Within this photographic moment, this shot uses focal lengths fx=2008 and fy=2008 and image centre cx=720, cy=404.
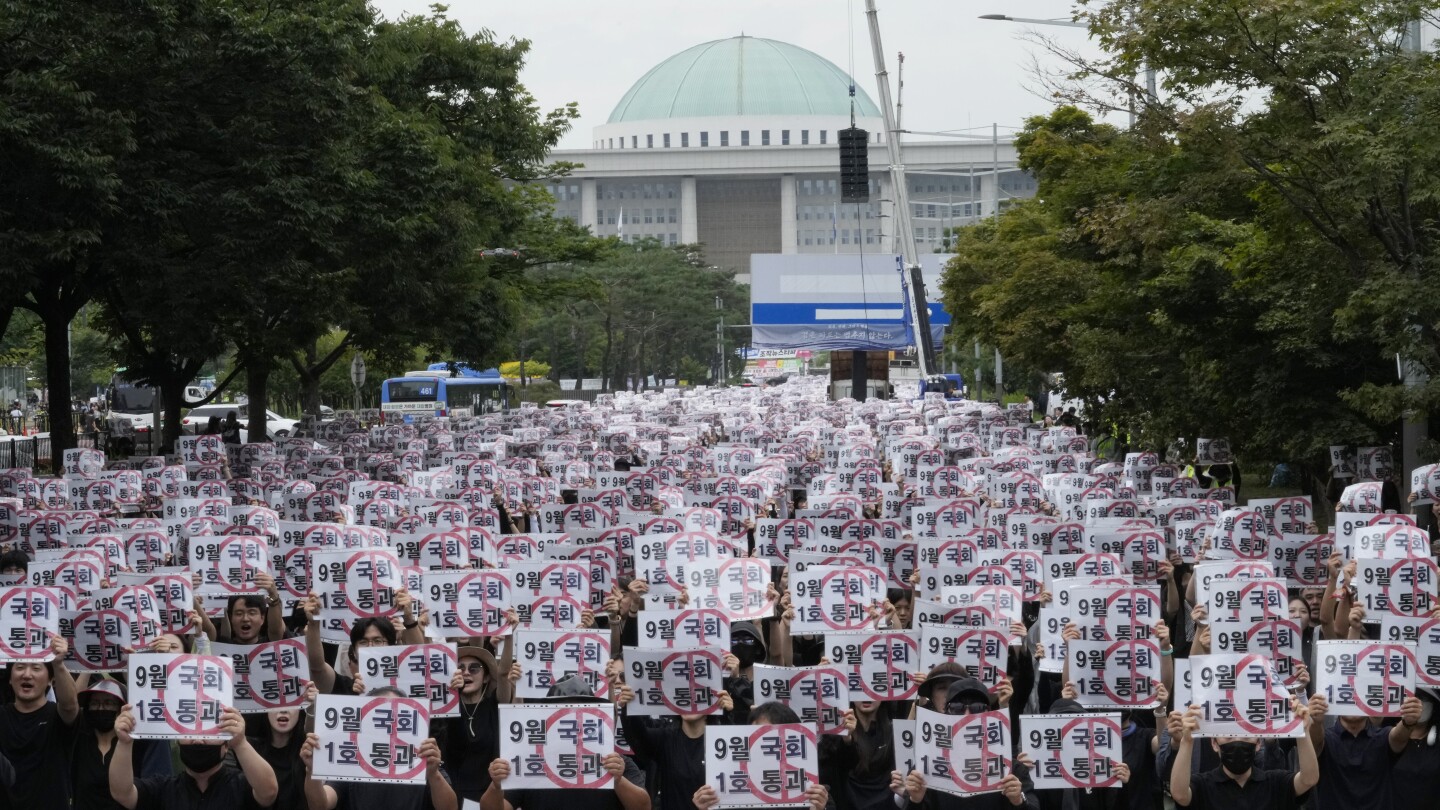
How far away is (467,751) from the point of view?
9109mm

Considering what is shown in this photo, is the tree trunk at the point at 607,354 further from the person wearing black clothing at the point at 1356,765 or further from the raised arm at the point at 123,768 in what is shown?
the raised arm at the point at 123,768

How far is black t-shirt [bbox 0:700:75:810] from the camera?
29.1 feet

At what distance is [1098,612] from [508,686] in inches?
121

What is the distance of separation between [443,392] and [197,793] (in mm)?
65194

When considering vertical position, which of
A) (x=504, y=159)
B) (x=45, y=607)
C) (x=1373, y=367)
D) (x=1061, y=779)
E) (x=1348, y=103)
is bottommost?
(x=1061, y=779)

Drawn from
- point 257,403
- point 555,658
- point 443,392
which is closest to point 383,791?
point 555,658

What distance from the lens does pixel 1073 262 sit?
33.1m

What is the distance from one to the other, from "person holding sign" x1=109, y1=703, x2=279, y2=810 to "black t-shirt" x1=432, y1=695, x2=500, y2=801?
1.18 m

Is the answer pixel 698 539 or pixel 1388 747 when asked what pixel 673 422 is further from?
pixel 1388 747

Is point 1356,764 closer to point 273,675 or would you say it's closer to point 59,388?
point 273,675

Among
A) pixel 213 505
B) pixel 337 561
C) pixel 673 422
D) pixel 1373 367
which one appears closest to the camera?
pixel 337 561

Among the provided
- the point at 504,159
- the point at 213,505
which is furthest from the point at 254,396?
the point at 213,505

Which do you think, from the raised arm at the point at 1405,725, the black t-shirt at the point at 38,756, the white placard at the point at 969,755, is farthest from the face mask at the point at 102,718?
the raised arm at the point at 1405,725

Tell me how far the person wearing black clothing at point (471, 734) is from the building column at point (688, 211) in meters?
151
